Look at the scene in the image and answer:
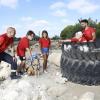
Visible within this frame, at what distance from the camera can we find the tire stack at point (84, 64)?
7684mm

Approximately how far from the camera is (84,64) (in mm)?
7824

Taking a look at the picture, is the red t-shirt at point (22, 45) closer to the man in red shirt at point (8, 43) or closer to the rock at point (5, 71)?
the rock at point (5, 71)

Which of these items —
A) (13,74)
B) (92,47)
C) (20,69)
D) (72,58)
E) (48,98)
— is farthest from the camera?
(20,69)

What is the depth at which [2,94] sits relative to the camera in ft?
21.4

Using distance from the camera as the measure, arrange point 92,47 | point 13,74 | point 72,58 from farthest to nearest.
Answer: point 13,74, point 72,58, point 92,47

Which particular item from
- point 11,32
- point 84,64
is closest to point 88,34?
point 84,64

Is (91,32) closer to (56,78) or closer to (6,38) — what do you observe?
(56,78)

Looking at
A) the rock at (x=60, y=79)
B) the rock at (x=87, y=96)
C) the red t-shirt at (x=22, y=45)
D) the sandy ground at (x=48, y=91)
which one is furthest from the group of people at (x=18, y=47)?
the rock at (x=87, y=96)

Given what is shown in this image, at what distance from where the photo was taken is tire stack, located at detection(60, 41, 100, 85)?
7.68 meters

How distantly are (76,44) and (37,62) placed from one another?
2.14 meters

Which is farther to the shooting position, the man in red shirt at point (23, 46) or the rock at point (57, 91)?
the man in red shirt at point (23, 46)

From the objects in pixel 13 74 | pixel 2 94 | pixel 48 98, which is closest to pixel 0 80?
pixel 13 74

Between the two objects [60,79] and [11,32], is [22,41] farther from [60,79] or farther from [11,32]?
[60,79]

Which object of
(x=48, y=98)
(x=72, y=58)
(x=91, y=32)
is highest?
(x=91, y=32)
